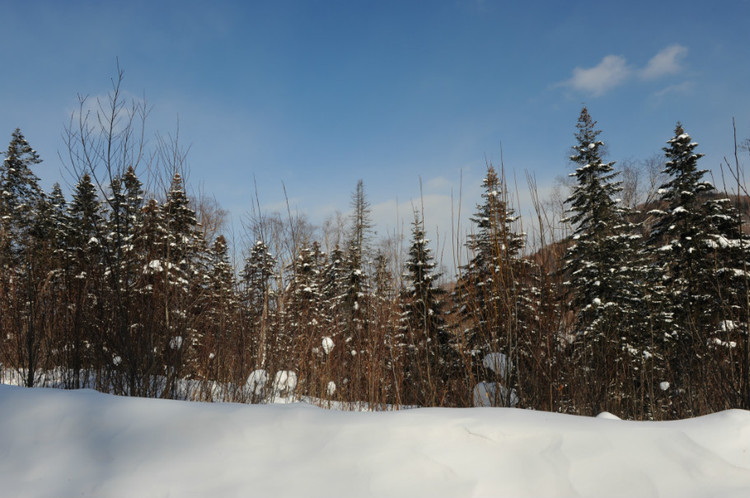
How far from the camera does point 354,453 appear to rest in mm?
968

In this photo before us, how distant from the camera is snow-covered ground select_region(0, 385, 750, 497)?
901 millimetres

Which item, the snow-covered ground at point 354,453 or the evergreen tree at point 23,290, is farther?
the evergreen tree at point 23,290

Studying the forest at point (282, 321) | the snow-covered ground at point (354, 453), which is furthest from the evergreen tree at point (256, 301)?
the snow-covered ground at point (354, 453)

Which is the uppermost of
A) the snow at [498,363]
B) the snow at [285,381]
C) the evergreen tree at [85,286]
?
the evergreen tree at [85,286]

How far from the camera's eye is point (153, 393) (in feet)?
9.71

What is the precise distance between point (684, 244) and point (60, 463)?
13.4 meters

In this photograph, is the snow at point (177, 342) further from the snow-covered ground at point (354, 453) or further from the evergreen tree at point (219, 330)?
the snow-covered ground at point (354, 453)

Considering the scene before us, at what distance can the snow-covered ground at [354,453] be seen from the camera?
2.96 ft

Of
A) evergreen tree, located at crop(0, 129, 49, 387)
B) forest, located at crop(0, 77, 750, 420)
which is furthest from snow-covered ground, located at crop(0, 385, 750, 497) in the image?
evergreen tree, located at crop(0, 129, 49, 387)

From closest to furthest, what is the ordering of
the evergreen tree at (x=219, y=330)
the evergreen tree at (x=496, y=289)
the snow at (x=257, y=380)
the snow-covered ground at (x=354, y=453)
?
the snow-covered ground at (x=354, y=453) → the evergreen tree at (x=496, y=289) → the snow at (x=257, y=380) → the evergreen tree at (x=219, y=330)

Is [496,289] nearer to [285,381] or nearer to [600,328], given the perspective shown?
[600,328]

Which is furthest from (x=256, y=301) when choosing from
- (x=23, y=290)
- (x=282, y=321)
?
(x=23, y=290)

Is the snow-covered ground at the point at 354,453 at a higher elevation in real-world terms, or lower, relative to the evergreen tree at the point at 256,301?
lower

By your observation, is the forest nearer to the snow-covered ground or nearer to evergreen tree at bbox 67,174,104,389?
evergreen tree at bbox 67,174,104,389
